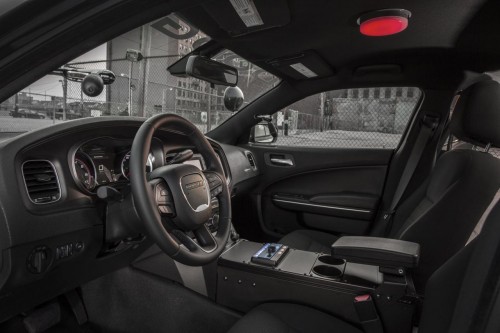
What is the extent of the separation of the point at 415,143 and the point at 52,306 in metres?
2.19

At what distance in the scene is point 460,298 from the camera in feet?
2.32

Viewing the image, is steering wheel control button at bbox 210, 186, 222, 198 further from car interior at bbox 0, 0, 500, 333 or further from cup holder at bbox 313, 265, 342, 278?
cup holder at bbox 313, 265, 342, 278

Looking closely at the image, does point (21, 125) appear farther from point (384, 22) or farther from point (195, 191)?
point (384, 22)

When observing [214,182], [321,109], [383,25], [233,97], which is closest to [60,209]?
[214,182]

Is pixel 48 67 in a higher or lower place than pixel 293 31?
lower

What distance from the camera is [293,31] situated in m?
1.92

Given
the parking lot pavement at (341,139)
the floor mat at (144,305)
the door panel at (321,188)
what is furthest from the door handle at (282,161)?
the floor mat at (144,305)

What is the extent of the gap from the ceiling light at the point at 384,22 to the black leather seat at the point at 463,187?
0.45m

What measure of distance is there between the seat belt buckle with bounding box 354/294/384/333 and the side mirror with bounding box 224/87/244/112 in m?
1.46

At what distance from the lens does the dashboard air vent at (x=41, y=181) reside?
3.86ft

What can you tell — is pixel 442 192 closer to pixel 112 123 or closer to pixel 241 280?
pixel 241 280

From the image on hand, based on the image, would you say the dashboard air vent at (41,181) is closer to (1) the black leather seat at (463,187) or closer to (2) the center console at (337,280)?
(2) the center console at (337,280)

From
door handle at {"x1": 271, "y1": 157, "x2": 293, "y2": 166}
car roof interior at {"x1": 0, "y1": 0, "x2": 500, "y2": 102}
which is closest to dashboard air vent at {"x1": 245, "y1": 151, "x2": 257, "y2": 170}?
door handle at {"x1": 271, "y1": 157, "x2": 293, "y2": 166}

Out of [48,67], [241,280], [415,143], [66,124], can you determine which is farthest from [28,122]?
[415,143]
